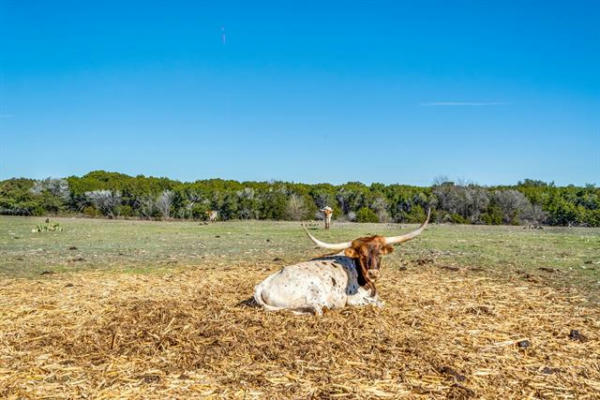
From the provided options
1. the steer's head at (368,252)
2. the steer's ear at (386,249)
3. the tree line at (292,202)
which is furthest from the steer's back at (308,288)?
the tree line at (292,202)

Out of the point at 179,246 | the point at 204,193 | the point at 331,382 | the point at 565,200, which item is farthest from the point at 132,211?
the point at 331,382

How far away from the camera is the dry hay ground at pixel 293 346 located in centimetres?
496

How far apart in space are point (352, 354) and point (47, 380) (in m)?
3.59

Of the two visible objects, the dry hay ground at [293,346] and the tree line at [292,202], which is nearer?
the dry hay ground at [293,346]

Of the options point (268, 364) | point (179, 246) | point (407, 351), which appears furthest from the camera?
point (179, 246)

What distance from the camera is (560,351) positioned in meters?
6.02

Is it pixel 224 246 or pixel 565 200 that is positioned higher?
pixel 565 200

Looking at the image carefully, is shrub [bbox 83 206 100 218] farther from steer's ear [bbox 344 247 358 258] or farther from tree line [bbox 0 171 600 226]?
steer's ear [bbox 344 247 358 258]

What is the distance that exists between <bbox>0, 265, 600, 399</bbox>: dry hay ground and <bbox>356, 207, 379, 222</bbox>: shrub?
3762 centimetres

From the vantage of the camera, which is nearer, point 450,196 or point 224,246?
point 224,246

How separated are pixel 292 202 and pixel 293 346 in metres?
41.5

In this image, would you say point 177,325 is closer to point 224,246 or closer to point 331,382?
point 331,382

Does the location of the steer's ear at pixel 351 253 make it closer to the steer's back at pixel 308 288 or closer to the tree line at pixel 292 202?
the steer's back at pixel 308 288

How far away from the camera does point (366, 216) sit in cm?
4719
